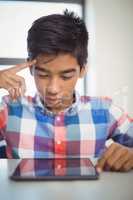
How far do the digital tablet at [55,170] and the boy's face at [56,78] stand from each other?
0.53 ft

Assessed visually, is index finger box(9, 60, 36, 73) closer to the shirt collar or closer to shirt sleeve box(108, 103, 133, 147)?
the shirt collar

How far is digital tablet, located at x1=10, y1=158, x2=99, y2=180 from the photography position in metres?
0.41

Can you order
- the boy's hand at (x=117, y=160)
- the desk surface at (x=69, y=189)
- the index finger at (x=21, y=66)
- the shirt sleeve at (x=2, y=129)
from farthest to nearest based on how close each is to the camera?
the shirt sleeve at (x=2, y=129)
the index finger at (x=21, y=66)
the boy's hand at (x=117, y=160)
the desk surface at (x=69, y=189)

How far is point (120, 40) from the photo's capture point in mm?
742

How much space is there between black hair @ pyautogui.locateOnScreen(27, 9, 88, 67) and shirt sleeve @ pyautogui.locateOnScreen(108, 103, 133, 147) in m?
0.13

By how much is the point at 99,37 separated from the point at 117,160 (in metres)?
0.33

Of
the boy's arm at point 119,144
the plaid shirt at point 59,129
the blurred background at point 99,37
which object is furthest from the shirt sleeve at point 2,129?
the boy's arm at point 119,144

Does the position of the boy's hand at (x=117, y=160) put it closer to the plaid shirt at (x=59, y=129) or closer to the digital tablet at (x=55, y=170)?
the digital tablet at (x=55, y=170)

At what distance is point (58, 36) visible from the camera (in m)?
0.60

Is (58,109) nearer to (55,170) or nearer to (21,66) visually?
(21,66)

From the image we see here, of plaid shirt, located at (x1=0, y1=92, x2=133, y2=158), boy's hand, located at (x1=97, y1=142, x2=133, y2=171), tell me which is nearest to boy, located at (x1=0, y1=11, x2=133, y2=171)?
plaid shirt, located at (x1=0, y1=92, x2=133, y2=158)

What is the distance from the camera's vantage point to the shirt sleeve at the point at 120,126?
660 millimetres

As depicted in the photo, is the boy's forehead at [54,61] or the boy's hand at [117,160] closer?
the boy's hand at [117,160]

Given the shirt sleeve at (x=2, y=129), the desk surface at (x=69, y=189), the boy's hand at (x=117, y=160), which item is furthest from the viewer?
the shirt sleeve at (x=2, y=129)
